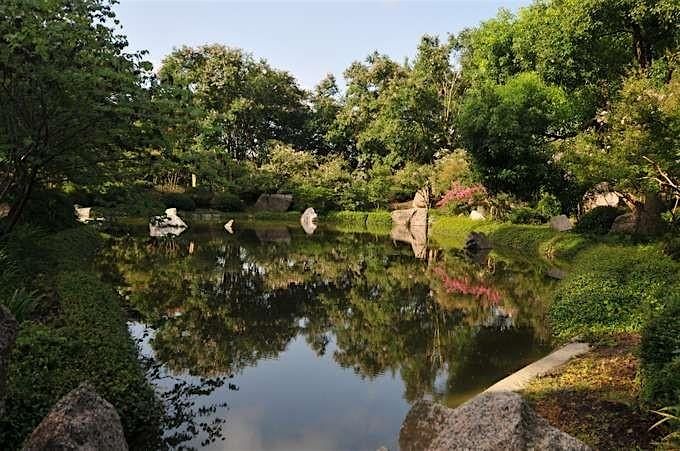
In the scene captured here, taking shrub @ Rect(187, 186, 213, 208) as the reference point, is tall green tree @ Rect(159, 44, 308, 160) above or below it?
above

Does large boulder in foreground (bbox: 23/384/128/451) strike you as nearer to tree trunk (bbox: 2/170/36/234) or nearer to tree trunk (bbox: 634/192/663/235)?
tree trunk (bbox: 2/170/36/234)

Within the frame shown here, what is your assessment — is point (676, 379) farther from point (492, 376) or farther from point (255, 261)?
point (255, 261)

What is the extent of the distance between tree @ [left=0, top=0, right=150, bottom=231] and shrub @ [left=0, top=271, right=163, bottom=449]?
9.53 ft

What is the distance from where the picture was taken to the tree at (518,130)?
19.9 meters

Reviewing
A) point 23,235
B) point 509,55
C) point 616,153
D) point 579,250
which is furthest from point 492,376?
point 509,55

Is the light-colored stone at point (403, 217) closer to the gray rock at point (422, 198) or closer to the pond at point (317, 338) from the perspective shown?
the gray rock at point (422, 198)

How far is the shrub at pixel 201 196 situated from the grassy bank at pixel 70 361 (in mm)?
34358

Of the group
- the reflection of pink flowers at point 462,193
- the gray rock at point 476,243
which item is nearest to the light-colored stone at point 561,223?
the gray rock at point 476,243

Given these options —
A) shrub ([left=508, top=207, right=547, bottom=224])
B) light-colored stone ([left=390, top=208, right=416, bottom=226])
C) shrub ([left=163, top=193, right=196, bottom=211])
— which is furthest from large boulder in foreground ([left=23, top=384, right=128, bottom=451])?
light-colored stone ([left=390, top=208, right=416, bottom=226])

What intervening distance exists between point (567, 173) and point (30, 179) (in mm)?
18357

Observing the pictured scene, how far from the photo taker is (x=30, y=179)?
1021 centimetres

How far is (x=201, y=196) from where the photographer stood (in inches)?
1735

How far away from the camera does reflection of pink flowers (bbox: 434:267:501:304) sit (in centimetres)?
1572

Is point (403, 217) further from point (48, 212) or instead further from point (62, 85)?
point (62, 85)
